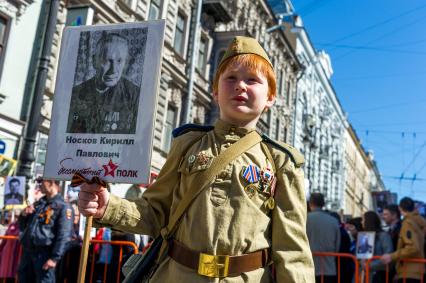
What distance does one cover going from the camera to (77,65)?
2283 millimetres

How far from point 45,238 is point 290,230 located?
4400 mm

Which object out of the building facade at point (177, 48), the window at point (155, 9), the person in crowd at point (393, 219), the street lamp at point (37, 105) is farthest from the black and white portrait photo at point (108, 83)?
the window at point (155, 9)

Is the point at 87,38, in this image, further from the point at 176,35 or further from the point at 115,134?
the point at 176,35

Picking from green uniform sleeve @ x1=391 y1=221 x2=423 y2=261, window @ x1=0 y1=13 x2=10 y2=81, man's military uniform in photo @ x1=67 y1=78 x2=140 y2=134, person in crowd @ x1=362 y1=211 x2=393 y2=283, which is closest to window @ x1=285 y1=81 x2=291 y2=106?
window @ x1=0 y1=13 x2=10 y2=81

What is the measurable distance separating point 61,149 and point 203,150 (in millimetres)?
667

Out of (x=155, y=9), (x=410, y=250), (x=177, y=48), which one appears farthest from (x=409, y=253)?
(x=177, y=48)

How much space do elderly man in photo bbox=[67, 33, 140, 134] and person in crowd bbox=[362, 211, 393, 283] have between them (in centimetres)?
465

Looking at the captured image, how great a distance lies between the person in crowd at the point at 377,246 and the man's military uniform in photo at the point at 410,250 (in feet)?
0.87

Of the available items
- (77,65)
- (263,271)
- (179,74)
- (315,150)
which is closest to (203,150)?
(263,271)

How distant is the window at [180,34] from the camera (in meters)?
19.2

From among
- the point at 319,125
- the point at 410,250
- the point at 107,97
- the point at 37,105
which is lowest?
the point at 410,250

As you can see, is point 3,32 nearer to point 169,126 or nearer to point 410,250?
point 169,126

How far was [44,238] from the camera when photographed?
5562 millimetres

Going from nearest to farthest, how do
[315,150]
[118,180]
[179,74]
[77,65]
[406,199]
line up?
[118,180] → [77,65] → [406,199] → [179,74] → [315,150]
